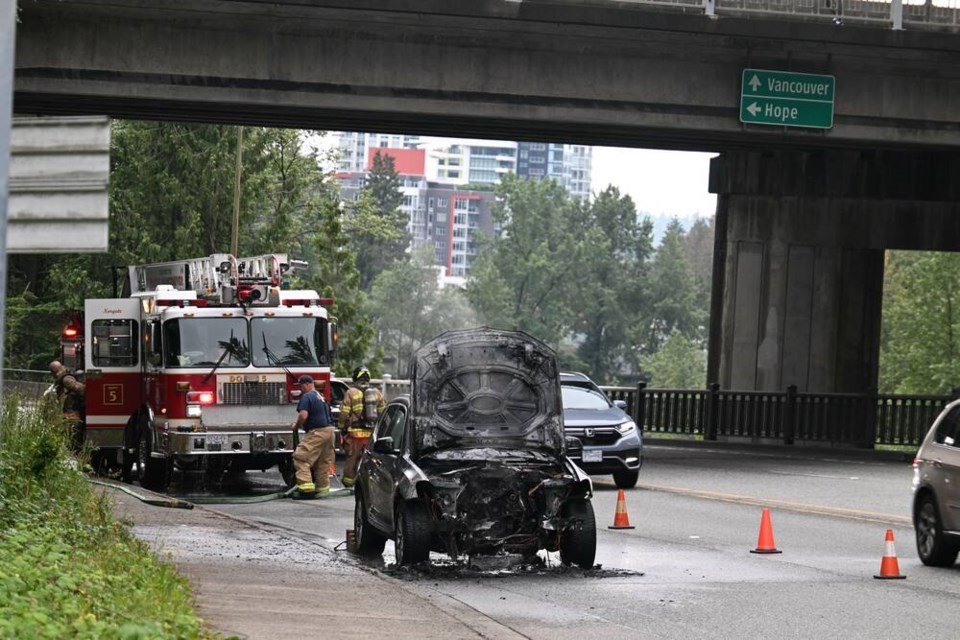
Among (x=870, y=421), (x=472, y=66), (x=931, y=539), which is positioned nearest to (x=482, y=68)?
(x=472, y=66)

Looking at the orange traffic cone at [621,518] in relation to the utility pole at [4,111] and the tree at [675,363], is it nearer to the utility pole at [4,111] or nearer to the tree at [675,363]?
the utility pole at [4,111]

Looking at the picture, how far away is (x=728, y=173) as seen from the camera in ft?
124

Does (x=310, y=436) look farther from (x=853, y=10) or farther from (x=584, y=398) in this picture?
(x=853, y=10)

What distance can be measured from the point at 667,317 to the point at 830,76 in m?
136

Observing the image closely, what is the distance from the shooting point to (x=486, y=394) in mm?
15242

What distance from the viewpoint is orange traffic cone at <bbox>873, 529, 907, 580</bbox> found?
560 inches

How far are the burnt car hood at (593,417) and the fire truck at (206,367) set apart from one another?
3466mm

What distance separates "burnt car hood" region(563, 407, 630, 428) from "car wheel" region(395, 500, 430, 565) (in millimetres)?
9233

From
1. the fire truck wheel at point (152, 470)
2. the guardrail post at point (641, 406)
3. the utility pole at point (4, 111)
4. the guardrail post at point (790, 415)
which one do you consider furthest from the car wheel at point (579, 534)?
the guardrail post at point (641, 406)

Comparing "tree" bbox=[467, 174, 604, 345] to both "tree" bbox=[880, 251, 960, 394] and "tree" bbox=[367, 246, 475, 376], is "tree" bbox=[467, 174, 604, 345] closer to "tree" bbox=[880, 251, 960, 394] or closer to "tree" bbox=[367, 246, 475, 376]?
"tree" bbox=[367, 246, 475, 376]

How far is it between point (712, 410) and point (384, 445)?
23512 mm

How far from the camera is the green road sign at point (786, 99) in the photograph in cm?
2902

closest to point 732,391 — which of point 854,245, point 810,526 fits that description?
point 854,245

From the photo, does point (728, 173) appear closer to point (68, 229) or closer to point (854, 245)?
point (854, 245)
